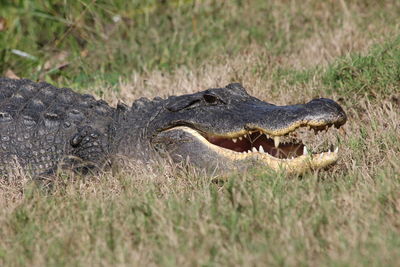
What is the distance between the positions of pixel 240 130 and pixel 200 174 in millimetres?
444

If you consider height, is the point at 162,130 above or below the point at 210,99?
below

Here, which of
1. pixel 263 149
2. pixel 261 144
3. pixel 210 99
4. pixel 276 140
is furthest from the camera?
pixel 210 99

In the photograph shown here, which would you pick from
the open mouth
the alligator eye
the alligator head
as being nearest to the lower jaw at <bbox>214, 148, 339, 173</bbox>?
the alligator head

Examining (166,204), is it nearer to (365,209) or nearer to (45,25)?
(365,209)

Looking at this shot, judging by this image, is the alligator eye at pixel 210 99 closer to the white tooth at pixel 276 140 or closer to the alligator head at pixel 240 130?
the alligator head at pixel 240 130

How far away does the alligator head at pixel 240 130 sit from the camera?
14.7ft

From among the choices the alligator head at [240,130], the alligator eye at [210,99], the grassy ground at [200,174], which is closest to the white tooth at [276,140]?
the alligator head at [240,130]

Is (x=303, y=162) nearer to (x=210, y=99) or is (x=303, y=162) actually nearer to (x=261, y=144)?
(x=261, y=144)

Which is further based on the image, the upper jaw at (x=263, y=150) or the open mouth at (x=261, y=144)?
the open mouth at (x=261, y=144)

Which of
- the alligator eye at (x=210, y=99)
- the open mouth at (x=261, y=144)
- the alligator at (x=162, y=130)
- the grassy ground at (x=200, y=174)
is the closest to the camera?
the grassy ground at (x=200, y=174)

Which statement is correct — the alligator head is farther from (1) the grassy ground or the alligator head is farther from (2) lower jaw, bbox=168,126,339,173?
(1) the grassy ground

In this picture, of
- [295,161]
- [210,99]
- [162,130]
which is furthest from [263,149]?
[162,130]

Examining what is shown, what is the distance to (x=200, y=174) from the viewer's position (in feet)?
16.0

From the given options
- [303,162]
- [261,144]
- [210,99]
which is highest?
[210,99]
